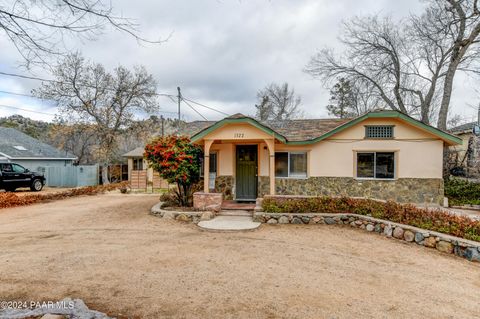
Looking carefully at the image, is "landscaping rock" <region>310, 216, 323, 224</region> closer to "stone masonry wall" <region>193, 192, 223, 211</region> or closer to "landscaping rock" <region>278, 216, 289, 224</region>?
"landscaping rock" <region>278, 216, 289, 224</region>

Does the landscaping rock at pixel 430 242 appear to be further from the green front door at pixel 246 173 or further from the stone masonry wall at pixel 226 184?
the stone masonry wall at pixel 226 184

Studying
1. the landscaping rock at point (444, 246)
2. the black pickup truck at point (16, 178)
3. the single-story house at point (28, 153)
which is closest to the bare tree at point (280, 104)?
the single-story house at point (28, 153)

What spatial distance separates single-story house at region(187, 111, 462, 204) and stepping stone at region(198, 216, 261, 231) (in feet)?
5.85

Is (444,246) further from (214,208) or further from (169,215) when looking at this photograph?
(169,215)

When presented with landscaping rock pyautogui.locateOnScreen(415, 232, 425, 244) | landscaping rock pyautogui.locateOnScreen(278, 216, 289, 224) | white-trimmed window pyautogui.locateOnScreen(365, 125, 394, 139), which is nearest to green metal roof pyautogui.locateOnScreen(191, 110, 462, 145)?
white-trimmed window pyautogui.locateOnScreen(365, 125, 394, 139)

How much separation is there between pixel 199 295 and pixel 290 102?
1271 inches

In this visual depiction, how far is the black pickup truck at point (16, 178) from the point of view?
619 inches

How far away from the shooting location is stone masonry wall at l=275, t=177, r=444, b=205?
34.9 ft

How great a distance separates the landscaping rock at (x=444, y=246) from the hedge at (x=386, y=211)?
39cm

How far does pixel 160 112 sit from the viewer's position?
23.1 metres

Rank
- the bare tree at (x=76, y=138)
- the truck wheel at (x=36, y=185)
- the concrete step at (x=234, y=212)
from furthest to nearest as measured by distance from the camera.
→ the bare tree at (x=76, y=138), the truck wheel at (x=36, y=185), the concrete step at (x=234, y=212)

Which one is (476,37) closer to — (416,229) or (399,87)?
(399,87)

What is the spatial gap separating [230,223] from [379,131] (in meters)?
7.36

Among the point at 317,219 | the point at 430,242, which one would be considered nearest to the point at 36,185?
the point at 317,219
